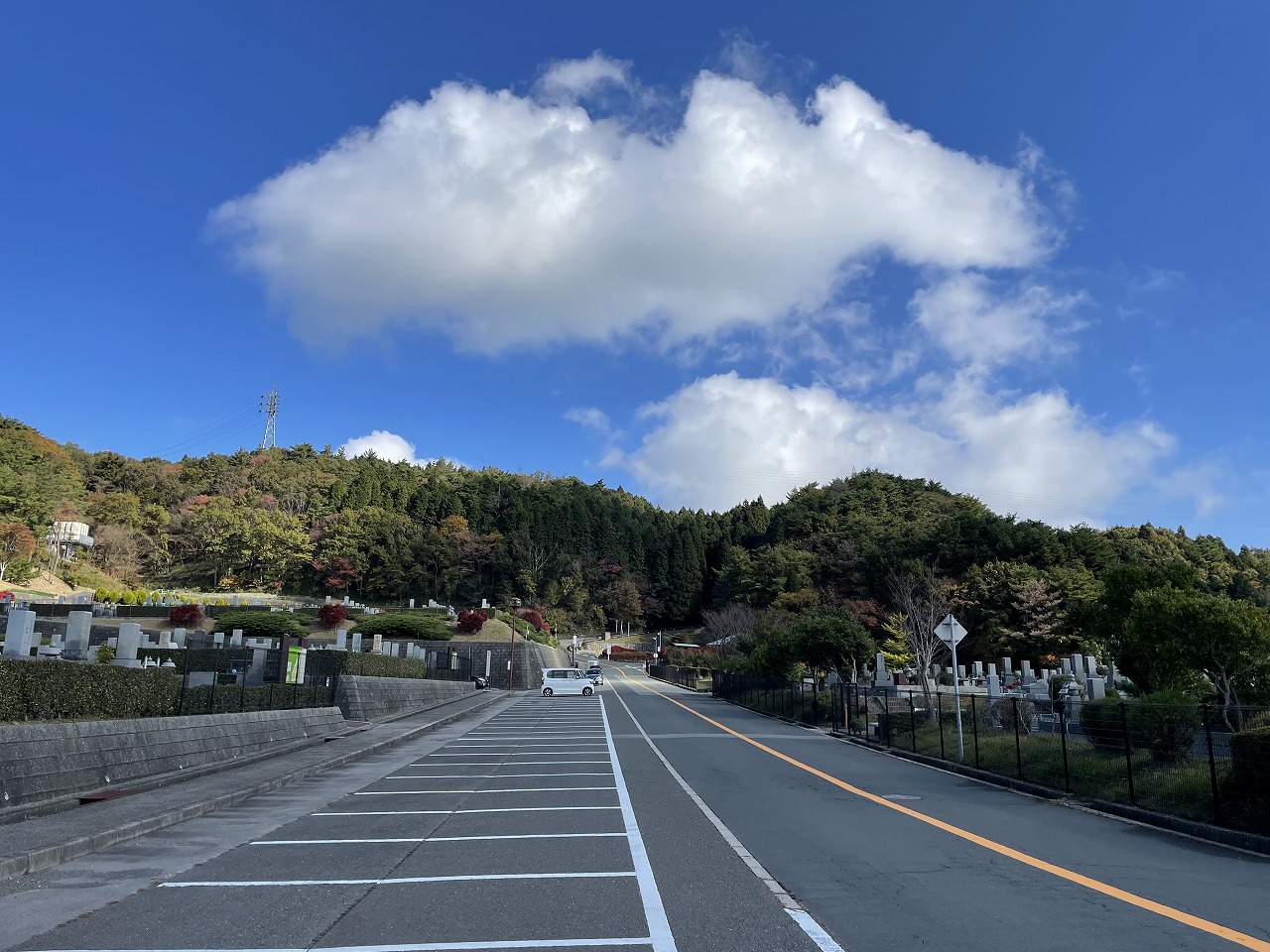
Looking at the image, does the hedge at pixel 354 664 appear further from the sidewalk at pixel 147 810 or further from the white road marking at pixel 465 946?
the white road marking at pixel 465 946

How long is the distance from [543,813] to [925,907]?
5545 mm

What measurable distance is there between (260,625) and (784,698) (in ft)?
108

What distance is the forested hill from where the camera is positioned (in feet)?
239

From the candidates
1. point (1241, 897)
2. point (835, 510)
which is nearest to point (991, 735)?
point (1241, 897)

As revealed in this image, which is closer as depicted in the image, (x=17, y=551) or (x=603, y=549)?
(x=17, y=551)

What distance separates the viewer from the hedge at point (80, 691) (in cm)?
985

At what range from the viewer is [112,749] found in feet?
36.6

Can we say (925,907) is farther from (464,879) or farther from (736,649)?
(736,649)

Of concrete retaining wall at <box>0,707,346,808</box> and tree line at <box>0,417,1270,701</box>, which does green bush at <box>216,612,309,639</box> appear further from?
concrete retaining wall at <box>0,707,346,808</box>

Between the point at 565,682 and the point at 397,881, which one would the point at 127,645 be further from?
the point at 565,682

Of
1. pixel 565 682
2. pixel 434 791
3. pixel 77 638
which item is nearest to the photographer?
pixel 434 791

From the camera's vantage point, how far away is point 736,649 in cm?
6988

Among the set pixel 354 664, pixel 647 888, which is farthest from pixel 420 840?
pixel 354 664

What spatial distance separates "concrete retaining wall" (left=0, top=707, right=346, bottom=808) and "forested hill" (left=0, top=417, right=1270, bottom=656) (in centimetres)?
5253
